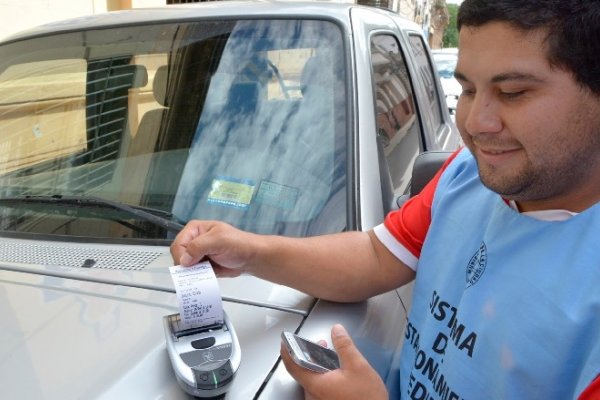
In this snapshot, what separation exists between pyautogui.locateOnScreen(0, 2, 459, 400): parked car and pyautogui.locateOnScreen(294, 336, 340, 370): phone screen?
70mm

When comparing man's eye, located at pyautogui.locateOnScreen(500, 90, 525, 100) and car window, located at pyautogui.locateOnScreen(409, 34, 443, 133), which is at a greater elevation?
man's eye, located at pyautogui.locateOnScreen(500, 90, 525, 100)

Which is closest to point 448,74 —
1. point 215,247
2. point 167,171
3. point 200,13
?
point 200,13

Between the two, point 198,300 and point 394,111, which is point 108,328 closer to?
point 198,300

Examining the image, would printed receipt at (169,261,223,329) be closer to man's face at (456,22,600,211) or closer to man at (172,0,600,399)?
man at (172,0,600,399)

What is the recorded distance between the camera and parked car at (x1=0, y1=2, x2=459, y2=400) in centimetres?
119

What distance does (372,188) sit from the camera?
66.7 inches

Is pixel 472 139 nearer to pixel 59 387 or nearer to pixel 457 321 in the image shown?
pixel 457 321

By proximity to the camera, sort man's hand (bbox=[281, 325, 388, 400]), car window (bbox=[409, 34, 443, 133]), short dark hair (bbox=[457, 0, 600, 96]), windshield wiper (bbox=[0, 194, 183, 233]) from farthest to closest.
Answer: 1. car window (bbox=[409, 34, 443, 133])
2. windshield wiper (bbox=[0, 194, 183, 233])
3. man's hand (bbox=[281, 325, 388, 400])
4. short dark hair (bbox=[457, 0, 600, 96])

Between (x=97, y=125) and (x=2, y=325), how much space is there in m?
1.04

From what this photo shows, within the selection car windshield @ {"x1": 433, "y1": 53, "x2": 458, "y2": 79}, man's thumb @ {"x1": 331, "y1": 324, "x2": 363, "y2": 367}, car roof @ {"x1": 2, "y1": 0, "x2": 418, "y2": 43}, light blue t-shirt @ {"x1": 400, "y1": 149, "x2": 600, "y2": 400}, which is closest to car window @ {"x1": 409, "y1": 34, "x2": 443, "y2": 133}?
car roof @ {"x1": 2, "y1": 0, "x2": 418, "y2": 43}

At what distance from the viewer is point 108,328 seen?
1217 millimetres

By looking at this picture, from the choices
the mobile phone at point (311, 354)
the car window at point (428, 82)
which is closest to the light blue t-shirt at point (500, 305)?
the mobile phone at point (311, 354)

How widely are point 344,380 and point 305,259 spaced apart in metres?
0.40

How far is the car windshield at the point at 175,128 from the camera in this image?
66.2 inches
